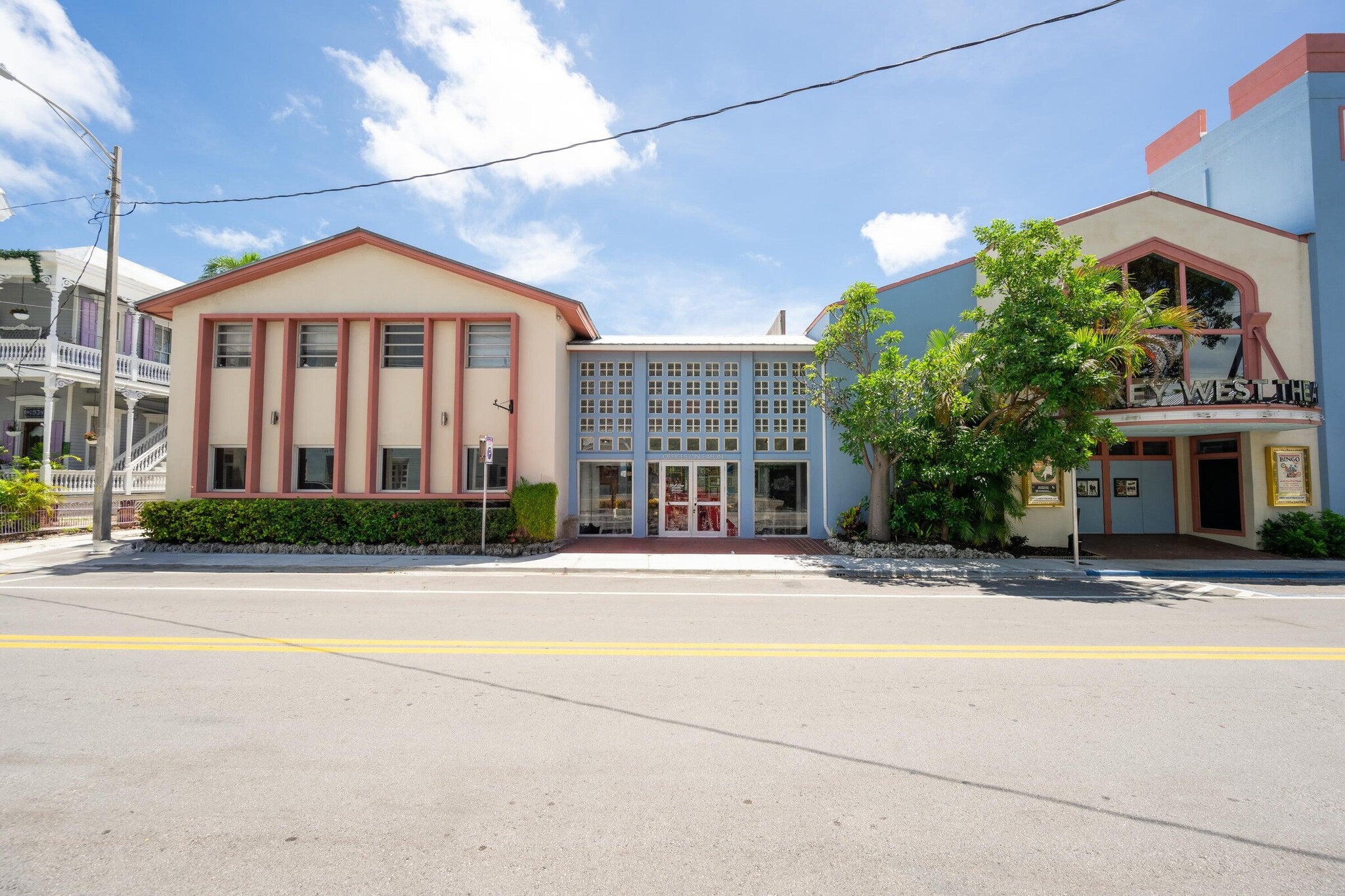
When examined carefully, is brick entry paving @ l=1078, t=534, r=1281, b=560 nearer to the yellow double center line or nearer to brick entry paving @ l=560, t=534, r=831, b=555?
brick entry paving @ l=560, t=534, r=831, b=555

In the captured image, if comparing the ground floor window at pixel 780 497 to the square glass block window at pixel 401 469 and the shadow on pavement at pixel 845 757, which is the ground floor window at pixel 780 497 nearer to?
the square glass block window at pixel 401 469

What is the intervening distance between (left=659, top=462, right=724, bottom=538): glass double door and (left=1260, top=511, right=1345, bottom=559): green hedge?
14.0 m

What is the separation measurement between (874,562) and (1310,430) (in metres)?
12.6

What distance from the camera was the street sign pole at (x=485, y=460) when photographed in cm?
1314

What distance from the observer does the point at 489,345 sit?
16.1 m

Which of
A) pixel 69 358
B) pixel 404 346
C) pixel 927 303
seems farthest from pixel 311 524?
pixel 927 303

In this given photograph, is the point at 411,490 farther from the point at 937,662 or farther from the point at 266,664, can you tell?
the point at 937,662

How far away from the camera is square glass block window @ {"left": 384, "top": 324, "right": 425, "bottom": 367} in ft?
52.3

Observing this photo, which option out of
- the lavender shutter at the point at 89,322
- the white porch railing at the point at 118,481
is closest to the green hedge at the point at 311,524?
the white porch railing at the point at 118,481

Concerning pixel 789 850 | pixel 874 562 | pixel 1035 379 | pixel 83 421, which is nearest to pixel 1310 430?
pixel 1035 379

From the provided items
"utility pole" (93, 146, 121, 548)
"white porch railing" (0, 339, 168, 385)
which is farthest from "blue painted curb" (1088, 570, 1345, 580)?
"white porch railing" (0, 339, 168, 385)

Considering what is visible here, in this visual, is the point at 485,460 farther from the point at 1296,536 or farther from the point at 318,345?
the point at 1296,536

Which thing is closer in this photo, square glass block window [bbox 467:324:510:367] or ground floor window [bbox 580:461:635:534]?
square glass block window [bbox 467:324:510:367]

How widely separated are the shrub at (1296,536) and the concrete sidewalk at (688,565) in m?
0.42
